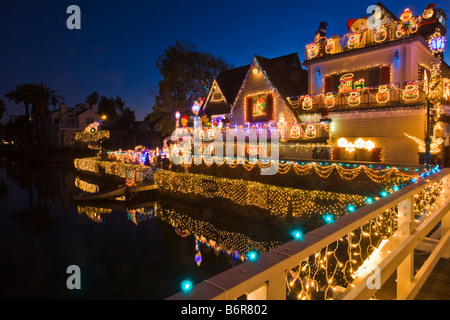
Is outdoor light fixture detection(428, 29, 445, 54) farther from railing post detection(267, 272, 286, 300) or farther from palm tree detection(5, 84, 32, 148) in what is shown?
palm tree detection(5, 84, 32, 148)

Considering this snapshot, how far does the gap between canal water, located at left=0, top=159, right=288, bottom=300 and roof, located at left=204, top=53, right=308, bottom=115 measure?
10.7 metres

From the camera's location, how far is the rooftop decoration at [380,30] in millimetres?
15008

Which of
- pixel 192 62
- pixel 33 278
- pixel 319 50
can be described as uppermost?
pixel 192 62

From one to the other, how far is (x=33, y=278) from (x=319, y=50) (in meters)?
19.7

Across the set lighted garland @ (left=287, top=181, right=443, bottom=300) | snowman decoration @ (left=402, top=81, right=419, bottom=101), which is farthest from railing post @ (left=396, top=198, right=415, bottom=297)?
snowman decoration @ (left=402, top=81, right=419, bottom=101)

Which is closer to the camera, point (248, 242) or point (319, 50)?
point (248, 242)

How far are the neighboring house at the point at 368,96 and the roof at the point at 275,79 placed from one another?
19cm

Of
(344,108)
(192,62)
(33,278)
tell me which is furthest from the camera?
(192,62)

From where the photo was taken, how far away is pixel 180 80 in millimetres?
32125

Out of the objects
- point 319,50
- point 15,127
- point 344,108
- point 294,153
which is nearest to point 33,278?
point 294,153

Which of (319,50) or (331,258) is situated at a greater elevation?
(319,50)

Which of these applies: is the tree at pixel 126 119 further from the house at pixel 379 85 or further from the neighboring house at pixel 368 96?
the house at pixel 379 85

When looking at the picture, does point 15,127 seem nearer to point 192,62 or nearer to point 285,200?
point 192,62

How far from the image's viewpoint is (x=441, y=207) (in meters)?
4.95
